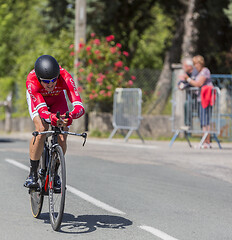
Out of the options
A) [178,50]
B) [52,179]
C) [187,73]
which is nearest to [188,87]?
[187,73]

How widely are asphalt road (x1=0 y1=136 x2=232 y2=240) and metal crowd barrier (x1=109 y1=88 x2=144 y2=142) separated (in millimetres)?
2834

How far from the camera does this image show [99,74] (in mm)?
18562

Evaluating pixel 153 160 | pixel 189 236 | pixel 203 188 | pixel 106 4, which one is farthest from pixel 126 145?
pixel 189 236

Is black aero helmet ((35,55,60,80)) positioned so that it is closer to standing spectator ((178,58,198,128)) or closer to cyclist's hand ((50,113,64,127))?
cyclist's hand ((50,113,64,127))

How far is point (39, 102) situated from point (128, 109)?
10.8 meters

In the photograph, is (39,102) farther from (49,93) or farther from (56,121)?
(56,121)

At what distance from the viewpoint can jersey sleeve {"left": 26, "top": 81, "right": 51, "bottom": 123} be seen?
5.75 m

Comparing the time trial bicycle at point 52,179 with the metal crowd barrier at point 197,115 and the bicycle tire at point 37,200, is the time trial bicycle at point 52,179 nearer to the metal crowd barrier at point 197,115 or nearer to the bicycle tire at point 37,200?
the bicycle tire at point 37,200

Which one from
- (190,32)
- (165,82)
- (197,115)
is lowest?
(197,115)

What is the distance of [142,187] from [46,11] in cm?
1558

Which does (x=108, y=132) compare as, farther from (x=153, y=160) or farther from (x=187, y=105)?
(x=153, y=160)

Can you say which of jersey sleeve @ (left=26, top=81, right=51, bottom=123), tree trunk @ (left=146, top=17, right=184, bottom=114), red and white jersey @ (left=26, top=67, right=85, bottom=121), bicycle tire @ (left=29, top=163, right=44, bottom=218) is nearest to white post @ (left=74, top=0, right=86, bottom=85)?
tree trunk @ (left=146, top=17, right=184, bottom=114)

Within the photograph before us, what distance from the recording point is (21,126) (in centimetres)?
2464

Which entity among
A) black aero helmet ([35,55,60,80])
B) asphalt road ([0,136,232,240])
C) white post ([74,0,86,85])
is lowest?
asphalt road ([0,136,232,240])
